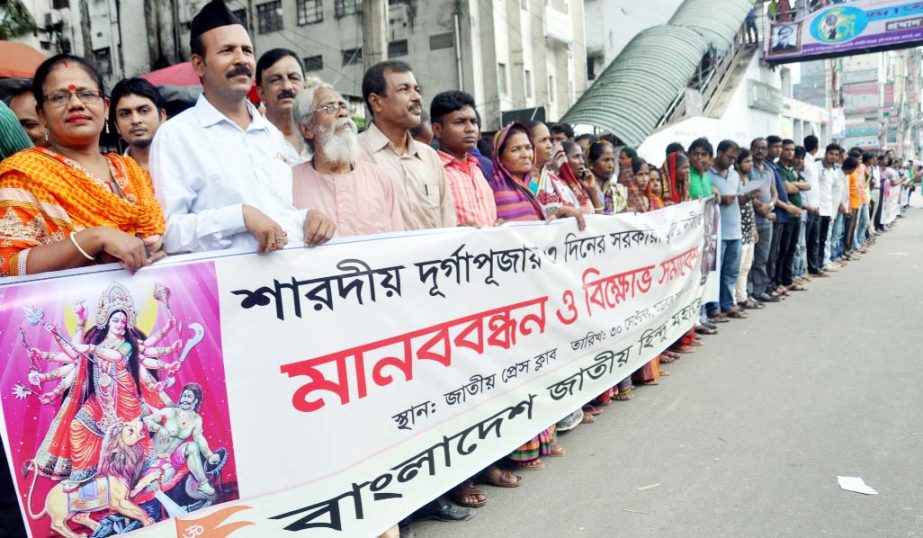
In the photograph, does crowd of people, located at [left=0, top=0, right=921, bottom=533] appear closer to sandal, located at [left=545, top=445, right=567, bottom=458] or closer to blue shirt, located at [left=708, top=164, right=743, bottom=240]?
Answer: sandal, located at [left=545, top=445, right=567, bottom=458]

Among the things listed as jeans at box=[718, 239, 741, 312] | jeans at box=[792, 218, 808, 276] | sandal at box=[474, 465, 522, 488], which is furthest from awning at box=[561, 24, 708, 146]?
sandal at box=[474, 465, 522, 488]

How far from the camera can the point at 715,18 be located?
23547 mm

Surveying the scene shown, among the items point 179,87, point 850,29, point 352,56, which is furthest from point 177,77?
point 850,29

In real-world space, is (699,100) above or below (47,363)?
above

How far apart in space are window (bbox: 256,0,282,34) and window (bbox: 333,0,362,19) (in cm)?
285

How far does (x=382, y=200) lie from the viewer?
121 inches

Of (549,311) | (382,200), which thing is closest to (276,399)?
(382,200)

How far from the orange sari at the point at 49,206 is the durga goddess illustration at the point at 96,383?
238mm

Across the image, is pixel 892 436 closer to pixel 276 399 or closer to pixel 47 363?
pixel 276 399

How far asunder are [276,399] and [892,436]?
3288 mm

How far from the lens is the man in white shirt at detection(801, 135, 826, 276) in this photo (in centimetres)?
929

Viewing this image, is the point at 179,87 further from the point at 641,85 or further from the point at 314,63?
the point at 314,63

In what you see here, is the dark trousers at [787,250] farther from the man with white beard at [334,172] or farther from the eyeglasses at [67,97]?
the eyeglasses at [67,97]

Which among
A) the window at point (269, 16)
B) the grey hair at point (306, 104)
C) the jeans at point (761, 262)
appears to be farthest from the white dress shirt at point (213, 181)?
the window at point (269, 16)
